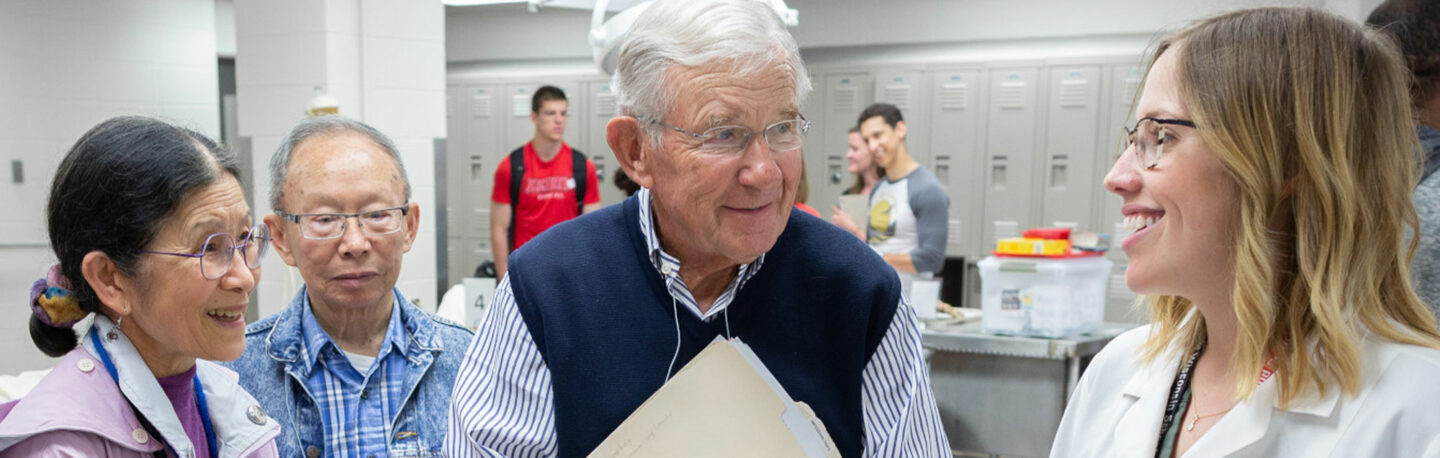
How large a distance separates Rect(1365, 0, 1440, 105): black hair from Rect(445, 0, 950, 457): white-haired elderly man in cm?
110

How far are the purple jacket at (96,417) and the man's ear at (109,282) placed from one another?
0.03 m

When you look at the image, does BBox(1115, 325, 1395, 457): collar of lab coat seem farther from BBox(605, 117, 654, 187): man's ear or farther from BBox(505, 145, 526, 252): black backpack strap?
BBox(505, 145, 526, 252): black backpack strap

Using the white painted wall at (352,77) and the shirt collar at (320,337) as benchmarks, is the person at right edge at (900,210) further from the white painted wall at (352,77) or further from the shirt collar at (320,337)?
the shirt collar at (320,337)

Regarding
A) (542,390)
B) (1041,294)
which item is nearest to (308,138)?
(542,390)

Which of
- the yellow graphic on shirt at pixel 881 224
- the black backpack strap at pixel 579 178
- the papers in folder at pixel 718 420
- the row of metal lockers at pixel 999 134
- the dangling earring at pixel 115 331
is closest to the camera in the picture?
the papers in folder at pixel 718 420

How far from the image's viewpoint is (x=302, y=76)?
4.25 m

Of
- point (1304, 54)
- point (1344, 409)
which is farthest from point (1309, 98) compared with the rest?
point (1344, 409)

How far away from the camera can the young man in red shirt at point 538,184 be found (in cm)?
496

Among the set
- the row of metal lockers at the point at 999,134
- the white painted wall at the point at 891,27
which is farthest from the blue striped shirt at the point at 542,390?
the row of metal lockers at the point at 999,134

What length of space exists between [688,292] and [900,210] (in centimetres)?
308

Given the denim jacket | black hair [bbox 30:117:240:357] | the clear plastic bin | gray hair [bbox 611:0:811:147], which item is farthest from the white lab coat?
the clear plastic bin

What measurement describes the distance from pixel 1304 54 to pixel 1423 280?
68 cm

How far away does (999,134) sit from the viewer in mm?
6547

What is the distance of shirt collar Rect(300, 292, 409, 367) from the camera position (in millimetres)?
1532
